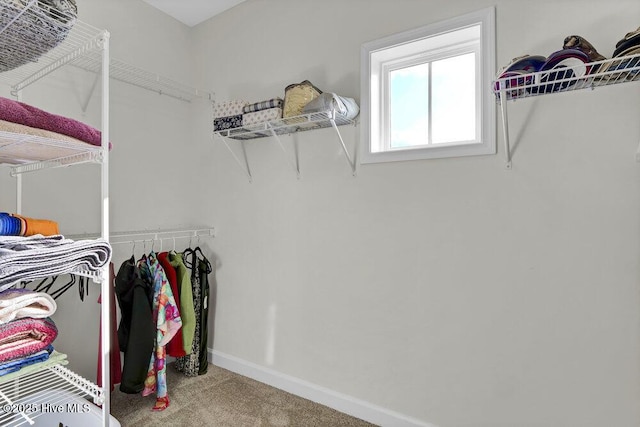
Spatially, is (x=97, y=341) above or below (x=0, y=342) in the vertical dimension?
below

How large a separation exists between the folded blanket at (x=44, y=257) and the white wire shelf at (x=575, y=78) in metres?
1.57

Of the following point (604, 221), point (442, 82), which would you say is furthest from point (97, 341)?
point (604, 221)

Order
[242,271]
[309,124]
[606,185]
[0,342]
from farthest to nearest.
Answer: [242,271] → [309,124] → [606,185] → [0,342]

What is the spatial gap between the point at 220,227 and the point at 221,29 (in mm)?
1380

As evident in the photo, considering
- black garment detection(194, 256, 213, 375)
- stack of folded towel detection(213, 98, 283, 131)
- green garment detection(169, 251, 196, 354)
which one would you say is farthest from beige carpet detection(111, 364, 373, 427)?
stack of folded towel detection(213, 98, 283, 131)

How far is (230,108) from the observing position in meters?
2.13

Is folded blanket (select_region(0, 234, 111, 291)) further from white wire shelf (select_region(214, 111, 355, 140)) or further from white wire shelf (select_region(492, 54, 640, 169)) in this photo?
white wire shelf (select_region(492, 54, 640, 169))

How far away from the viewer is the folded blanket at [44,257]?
1132mm

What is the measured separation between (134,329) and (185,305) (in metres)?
0.34

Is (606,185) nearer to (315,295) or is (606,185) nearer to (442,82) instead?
(442,82)

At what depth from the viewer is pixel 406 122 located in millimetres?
1938

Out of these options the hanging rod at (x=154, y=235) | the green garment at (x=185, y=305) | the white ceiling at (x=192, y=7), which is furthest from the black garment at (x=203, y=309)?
the white ceiling at (x=192, y=7)

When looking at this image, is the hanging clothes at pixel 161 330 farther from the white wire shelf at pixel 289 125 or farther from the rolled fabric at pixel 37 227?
the white wire shelf at pixel 289 125

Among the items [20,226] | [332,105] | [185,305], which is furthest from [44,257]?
[332,105]
